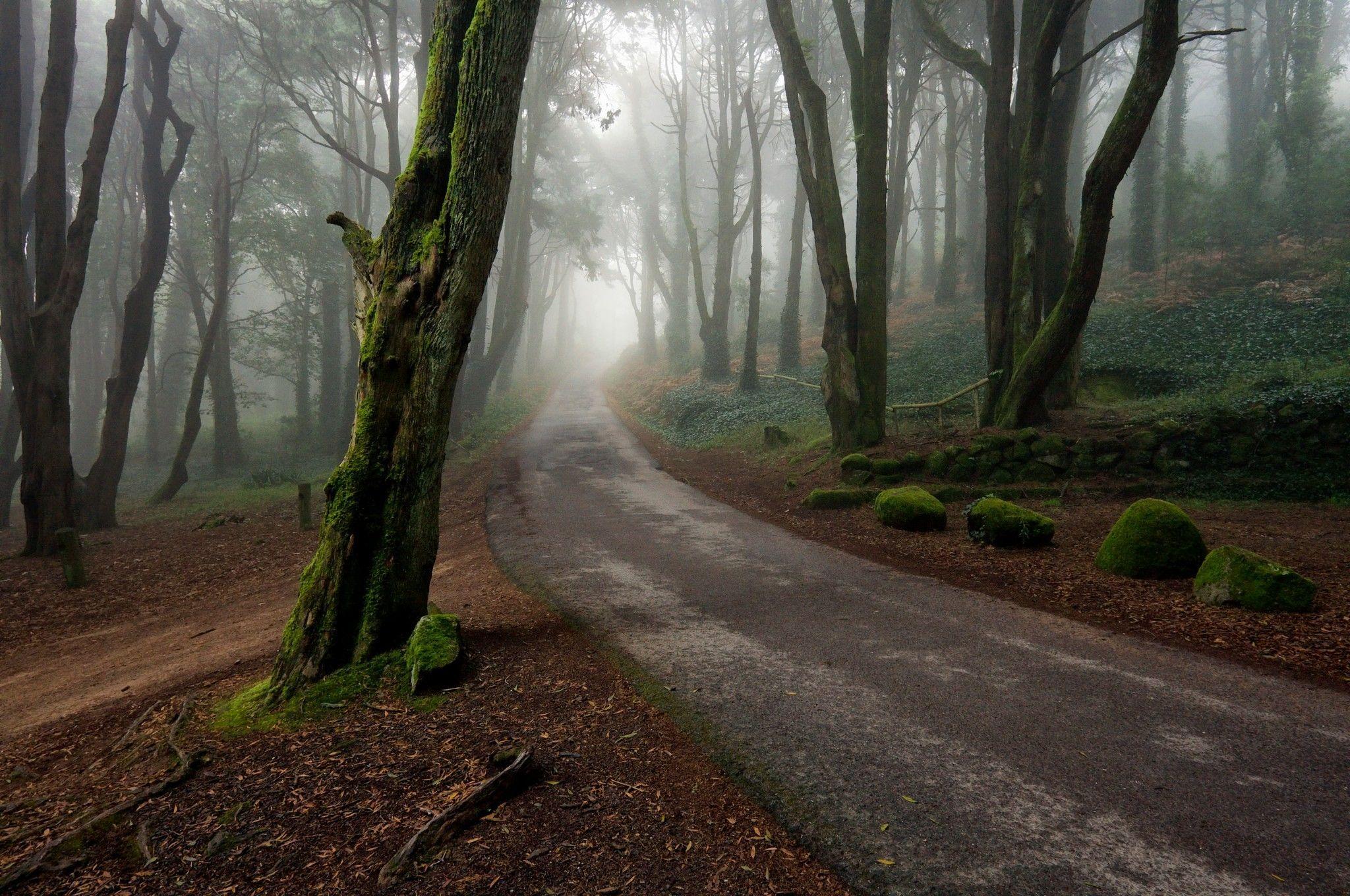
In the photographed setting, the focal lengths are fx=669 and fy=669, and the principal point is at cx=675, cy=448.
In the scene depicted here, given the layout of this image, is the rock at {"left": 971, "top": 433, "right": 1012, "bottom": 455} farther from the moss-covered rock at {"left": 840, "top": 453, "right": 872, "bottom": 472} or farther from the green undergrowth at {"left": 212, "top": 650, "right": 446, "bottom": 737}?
the green undergrowth at {"left": 212, "top": 650, "right": 446, "bottom": 737}

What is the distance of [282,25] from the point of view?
2062 cm

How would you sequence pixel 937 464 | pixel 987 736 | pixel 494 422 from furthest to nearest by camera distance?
pixel 494 422
pixel 937 464
pixel 987 736

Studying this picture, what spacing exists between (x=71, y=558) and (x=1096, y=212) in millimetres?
14471

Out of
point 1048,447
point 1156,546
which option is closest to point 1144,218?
point 1048,447

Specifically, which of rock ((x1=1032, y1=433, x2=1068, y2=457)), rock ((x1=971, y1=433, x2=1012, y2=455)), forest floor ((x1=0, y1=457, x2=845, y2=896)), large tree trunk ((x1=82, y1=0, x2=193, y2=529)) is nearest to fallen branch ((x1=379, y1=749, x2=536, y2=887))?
forest floor ((x1=0, y1=457, x2=845, y2=896))

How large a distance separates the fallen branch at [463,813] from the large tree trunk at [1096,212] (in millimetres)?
9817

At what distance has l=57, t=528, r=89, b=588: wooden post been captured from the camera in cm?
853

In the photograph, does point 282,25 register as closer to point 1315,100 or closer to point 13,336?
point 13,336

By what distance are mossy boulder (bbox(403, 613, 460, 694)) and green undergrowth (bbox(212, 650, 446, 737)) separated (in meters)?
0.09

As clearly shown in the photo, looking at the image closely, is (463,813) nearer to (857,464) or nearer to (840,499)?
(840,499)

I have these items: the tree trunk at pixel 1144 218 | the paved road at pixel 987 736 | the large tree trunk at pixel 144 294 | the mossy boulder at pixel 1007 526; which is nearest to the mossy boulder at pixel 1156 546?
the mossy boulder at pixel 1007 526

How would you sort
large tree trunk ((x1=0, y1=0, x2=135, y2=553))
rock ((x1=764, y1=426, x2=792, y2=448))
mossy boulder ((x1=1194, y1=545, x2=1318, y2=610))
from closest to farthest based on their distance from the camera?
mossy boulder ((x1=1194, y1=545, x2=1318, y2=610))
large tree trunk ((x1=0, y1=0, x2=135, y2=553))
rock ((x1=764, y1=426, x2=792, y2=448))

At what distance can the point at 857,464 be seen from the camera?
10.8 meters

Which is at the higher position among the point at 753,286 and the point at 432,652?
the point at 753,286
